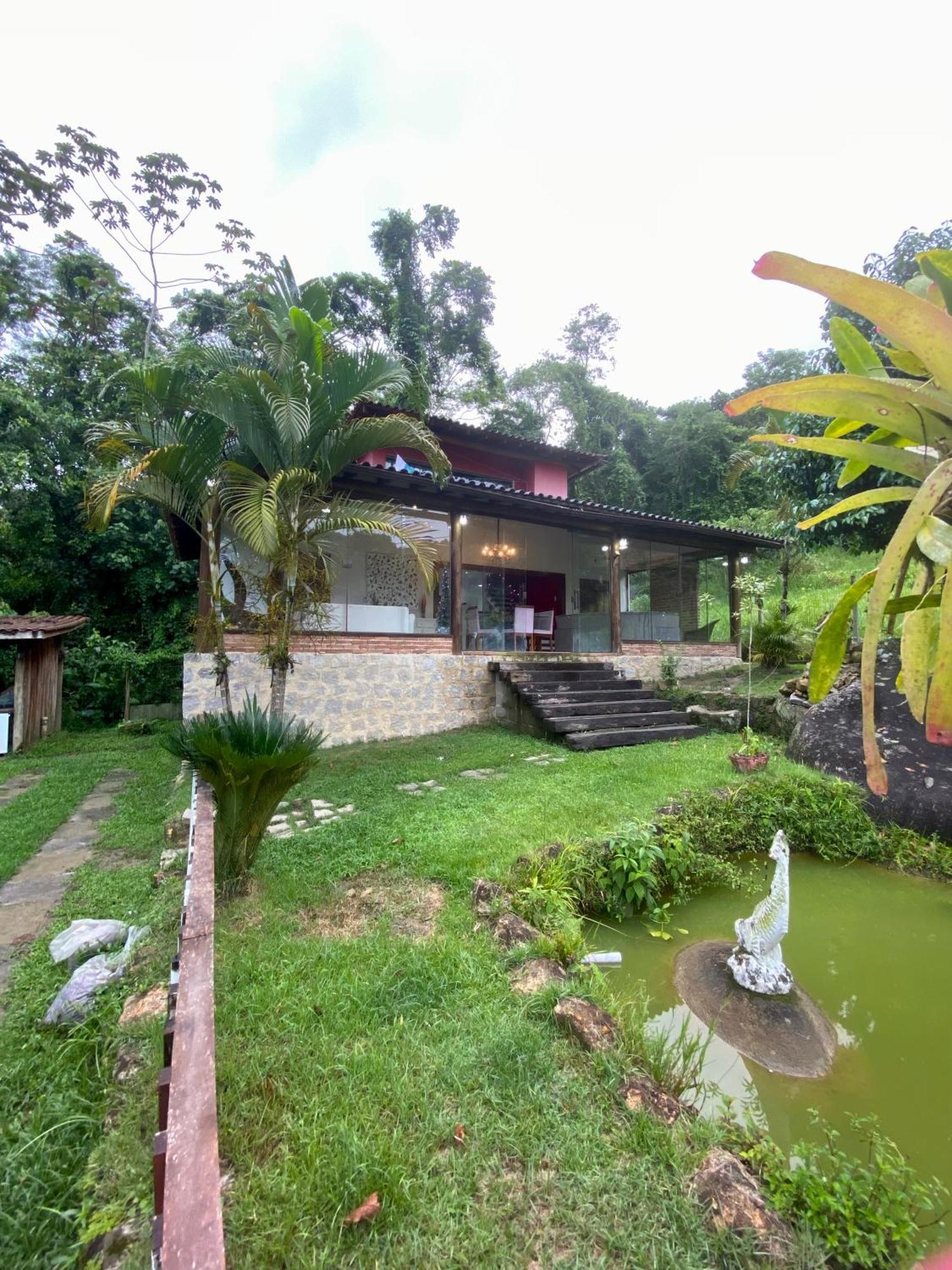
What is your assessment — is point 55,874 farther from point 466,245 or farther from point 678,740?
point 466,245

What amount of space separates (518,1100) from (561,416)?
24.3 metres

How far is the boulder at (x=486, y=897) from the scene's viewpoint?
295cm

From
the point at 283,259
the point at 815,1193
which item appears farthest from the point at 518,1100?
the point at 283,259

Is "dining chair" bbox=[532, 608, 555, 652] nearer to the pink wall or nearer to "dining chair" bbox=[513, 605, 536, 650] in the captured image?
"dining chair" bbox=[513, 605, 536, 650]

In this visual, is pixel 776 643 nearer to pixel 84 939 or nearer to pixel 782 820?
pixel 782 820

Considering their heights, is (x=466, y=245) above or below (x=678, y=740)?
above

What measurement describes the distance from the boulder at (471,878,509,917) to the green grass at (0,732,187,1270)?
1.52 m

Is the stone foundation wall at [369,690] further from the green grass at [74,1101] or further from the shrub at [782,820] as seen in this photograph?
the shrub at [782,820]

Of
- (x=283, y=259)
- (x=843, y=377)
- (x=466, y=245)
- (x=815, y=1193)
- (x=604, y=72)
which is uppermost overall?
(x=466, y=245)

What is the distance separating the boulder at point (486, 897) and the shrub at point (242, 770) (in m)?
1.23

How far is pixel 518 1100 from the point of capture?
5.59 ft

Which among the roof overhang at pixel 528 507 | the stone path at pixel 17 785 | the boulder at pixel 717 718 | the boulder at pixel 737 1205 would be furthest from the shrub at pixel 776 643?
the stone path at pixel 17 785

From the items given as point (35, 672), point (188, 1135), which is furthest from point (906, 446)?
point (35, 672)

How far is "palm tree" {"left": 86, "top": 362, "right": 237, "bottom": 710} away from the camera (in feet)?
17.0
